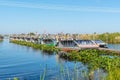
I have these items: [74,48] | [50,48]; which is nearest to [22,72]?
[74,48]

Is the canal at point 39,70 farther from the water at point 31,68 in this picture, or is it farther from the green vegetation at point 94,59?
the green vegetation at point 94,59

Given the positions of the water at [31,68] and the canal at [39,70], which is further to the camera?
the water at [31,68]

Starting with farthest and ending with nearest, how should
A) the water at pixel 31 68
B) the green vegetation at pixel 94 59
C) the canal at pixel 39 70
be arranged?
the green vegetation at pixel 94 59
the water at pixel 31 68
the canal at pixel 39 70

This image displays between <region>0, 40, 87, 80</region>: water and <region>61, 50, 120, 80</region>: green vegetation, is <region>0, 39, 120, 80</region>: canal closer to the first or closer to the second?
<region>0, 40, 87, 80</region>: water

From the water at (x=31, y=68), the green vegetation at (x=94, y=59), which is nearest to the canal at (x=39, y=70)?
the water at (x=31, y=68)

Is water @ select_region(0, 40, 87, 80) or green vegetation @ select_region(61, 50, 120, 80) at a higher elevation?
green vegetation @ select_region(61, 50, 120, 80)

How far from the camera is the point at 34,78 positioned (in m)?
24.6

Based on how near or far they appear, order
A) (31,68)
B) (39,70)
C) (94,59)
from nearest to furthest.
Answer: (39,70) → (31,68) → (94,59)

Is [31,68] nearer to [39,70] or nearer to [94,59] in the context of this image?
[39,70]

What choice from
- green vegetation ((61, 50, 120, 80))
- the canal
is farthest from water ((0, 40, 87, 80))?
green vegetation ((61, 50, 120, 80))

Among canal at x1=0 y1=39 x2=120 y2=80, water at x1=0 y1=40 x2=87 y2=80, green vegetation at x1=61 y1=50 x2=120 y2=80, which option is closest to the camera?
canal at x1=0 y1=39 x2=120 y2=80

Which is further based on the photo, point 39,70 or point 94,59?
point 94,59

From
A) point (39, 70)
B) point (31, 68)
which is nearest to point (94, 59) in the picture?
point (39, 70)

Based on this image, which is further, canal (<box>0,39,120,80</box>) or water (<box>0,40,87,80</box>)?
water (<box>0,40,87,80</box>)
